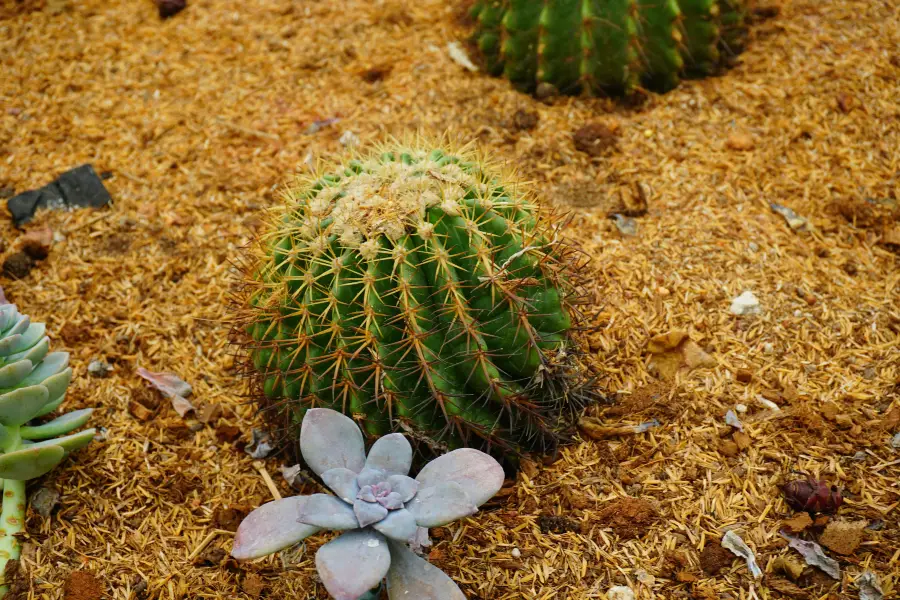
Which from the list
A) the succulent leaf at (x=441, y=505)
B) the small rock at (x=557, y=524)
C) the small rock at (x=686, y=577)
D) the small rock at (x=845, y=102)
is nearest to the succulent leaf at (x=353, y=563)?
the succulent leaf at (x=441, y=505)

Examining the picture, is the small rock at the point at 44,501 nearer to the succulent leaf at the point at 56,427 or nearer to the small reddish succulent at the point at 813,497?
the succulent leaf at the point at 56,427

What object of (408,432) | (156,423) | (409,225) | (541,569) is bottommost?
(541,569)

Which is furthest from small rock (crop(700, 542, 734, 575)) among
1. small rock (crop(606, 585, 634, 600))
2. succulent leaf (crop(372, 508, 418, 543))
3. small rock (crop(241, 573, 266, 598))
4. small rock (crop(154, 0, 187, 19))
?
small rock (crop(154, 0, 187, 19))

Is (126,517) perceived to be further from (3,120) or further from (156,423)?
(3,120)

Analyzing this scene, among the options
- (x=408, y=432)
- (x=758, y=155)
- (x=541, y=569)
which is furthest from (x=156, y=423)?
(x=758, y=155)

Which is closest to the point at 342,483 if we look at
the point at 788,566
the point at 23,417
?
the point at 23,417

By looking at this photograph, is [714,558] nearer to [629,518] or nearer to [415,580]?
[629,518]

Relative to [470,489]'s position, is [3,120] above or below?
above
